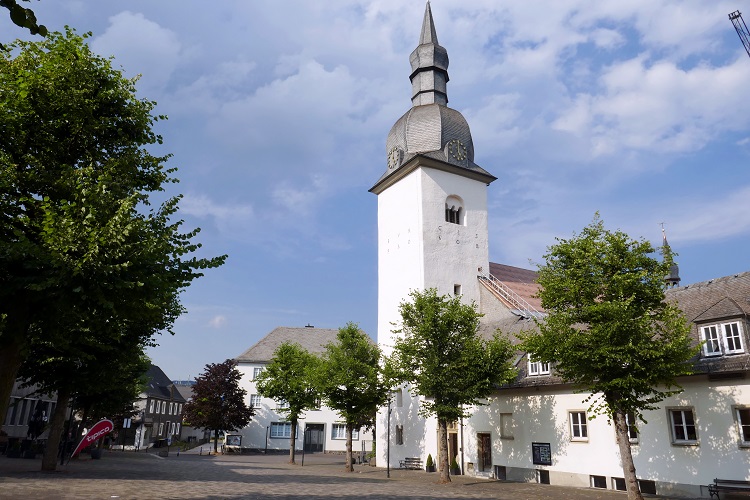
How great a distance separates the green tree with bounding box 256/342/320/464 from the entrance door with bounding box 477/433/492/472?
43.0 ft

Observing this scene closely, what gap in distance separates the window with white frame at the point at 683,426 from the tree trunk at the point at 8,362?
2061cm

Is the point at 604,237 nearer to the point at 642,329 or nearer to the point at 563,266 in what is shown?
the point at 563,266

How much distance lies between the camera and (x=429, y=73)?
43125 millimetres

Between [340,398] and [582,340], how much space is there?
668 inches

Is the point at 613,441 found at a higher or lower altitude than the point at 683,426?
lower

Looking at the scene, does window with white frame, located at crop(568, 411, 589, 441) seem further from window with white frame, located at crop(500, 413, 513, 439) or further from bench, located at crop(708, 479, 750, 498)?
bench, located at crop(708, 479, 750, 498)

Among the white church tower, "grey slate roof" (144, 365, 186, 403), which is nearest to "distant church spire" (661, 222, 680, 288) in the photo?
the white church tower

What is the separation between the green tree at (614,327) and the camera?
1794 cm

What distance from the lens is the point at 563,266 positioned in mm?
20531

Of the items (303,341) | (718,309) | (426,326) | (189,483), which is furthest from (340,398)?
(303,341)

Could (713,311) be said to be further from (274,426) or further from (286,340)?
(286,340)

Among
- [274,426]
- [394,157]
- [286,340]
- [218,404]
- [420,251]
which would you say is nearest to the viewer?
[420,251]

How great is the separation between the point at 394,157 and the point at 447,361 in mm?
19888

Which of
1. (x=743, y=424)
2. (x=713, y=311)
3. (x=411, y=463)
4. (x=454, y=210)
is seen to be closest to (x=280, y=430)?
(x=411, y=463)
